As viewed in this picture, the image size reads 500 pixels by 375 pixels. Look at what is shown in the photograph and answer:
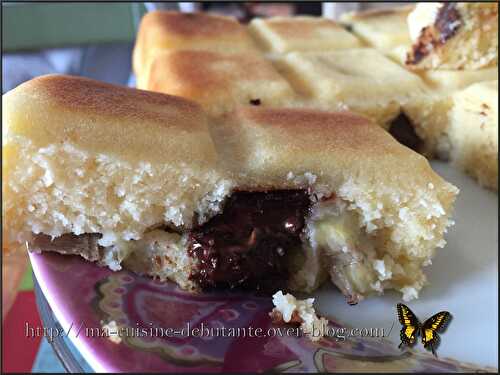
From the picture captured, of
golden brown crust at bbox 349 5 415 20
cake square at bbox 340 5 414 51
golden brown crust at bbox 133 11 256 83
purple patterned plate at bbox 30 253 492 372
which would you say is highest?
golden brown crust at bbox 349 5 415 20

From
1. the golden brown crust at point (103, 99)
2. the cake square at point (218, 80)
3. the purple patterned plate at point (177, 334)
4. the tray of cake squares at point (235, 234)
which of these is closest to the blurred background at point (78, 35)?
the cake square at point (218, 80)

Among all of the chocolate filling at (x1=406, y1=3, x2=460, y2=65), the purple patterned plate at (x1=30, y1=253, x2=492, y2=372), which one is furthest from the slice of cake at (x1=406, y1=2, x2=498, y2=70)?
the purple patterned plate at (x1=30, y1=253, x2=492, y2=372)

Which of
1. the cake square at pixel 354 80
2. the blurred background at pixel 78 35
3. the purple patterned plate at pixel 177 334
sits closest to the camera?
the purple patterned plate at pixel 177 334

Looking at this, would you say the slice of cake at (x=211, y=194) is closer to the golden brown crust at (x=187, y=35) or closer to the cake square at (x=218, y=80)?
the cake square at (x=218, y=80)

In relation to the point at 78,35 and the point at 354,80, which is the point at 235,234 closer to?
the point at 354,80

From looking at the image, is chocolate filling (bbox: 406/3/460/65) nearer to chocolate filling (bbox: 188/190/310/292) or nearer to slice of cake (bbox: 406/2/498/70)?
slice of cake (bbox: 406/2/498/70)

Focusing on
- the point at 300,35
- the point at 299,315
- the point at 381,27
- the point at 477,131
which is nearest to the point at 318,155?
the point at 299,315

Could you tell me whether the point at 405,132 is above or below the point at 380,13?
below
